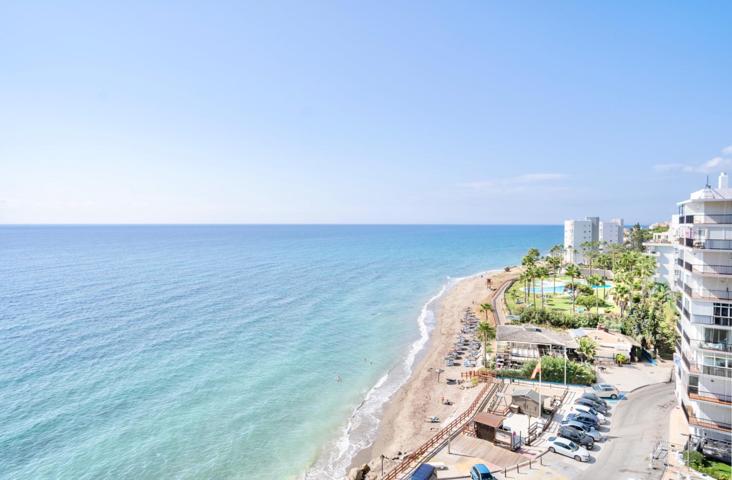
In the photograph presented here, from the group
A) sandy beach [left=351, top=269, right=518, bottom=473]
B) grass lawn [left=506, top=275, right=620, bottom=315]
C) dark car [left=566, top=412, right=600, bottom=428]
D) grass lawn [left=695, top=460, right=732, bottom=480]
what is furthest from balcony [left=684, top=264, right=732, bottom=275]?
grass lawn [left=506, top=275, right=620, bottom=315]

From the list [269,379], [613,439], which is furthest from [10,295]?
[613,439]

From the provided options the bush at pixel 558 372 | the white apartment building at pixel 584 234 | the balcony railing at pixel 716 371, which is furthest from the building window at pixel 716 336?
the white apartment building at pixel 584 234

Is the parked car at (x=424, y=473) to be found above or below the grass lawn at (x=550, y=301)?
above

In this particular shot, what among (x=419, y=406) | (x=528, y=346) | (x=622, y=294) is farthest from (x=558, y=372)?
(x=622, y=294)

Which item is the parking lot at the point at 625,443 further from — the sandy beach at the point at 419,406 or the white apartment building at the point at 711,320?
the sandy beach at the point at 419,406

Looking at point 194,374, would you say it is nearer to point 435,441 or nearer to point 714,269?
point 435,441

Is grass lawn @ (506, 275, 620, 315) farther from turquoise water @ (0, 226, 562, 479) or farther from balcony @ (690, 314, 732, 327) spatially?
balcony @ (690, 314, 732, 327)
